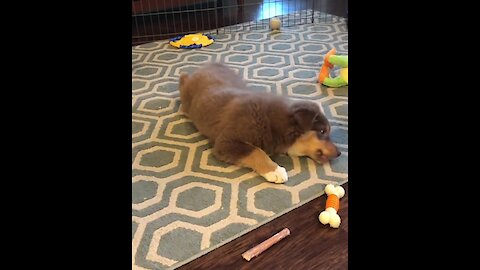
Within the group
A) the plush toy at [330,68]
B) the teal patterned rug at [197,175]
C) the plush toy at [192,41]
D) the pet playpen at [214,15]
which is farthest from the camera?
the pet playpen at [214,15]

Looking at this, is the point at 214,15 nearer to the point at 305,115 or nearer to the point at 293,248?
the point at 305,115

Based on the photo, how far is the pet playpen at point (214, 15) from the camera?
361cm

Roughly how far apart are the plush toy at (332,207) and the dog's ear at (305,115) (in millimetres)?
279

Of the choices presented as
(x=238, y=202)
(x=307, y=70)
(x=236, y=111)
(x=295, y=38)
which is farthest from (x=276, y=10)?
(x=238, y=202)

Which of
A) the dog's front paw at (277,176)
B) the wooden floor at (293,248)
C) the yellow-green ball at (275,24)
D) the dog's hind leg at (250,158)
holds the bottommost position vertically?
the wooden floor at (293,248)

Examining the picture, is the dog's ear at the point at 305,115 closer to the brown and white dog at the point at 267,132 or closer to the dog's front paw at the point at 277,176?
the brown and white dog at the point at 267,132

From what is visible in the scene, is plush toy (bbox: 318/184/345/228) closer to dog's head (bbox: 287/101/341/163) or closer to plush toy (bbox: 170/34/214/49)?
dog's head (bbox: 287/101/341/163)

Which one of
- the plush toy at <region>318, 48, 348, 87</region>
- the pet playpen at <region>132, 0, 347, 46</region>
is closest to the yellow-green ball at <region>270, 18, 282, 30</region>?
the pet playpen at <region>132, 0, 347, 46</region>

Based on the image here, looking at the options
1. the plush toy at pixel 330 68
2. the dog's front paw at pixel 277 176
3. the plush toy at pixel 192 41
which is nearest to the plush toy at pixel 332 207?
the dog's front paw at pixel 277 176

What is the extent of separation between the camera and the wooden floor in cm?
122

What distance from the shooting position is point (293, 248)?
4.20 feet

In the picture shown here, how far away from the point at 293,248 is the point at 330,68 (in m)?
1.46

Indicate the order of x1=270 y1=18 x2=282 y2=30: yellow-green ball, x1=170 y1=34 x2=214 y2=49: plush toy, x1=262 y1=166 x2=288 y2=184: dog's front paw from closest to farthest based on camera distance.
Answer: x1=262 y1=166 x2=288 y2=184: dog's front paw < x1=170 y1=34 x2=214 y2=49: plush toy < x1=270 y1=18 x2=282 y2=30: yellow-green ball

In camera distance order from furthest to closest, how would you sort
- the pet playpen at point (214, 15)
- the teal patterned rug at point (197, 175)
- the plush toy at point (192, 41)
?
the pet playpen at point (214, 15)
the plush toy at point (192, 41)
the teal patterned rug at point (197, 175)
